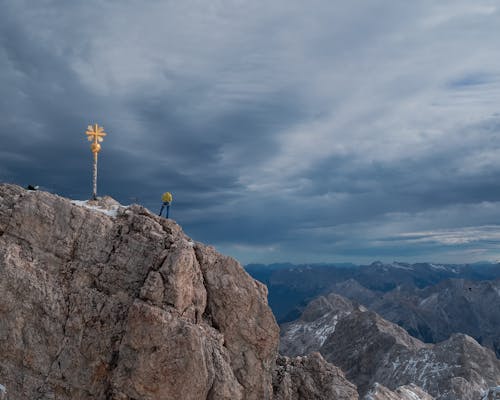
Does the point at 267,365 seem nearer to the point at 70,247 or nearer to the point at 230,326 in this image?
the point at 230,326

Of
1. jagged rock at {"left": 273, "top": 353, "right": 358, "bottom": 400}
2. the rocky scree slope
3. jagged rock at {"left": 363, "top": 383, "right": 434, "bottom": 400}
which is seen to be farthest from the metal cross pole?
jagged rock at {"left": 363, "top": 383, "right": 434, "bottom": 400}

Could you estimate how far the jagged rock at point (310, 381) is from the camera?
156 feet

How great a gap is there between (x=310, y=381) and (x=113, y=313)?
2320cm

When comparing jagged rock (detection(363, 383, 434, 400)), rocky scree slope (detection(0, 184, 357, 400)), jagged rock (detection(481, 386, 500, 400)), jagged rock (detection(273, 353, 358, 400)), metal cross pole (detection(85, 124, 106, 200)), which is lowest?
jagged rock (detection(481, 386, 500, 400))

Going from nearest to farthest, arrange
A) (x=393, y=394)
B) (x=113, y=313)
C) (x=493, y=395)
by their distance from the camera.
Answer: (x=113, y=313)
(x=393, y=394)
(x=493, y=395)

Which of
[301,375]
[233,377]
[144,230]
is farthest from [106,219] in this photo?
[301,375]

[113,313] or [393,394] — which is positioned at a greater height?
[113,313]

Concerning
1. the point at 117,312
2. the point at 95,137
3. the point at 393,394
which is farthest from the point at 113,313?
the point at 393,394

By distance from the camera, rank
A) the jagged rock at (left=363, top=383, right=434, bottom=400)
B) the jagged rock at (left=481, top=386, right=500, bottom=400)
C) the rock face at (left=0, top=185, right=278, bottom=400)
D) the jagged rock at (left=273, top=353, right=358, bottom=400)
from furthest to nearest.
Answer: the jagged rock at (left=481, top=386, right=500, bottom=400) < the jagged rock at (left=363, top=383, right=434, bottom=400) < the jagged rock at (left=273, top=353, right=358, bottom=400) < the rock face at (left=0, top=185, right=278, bottom=400)

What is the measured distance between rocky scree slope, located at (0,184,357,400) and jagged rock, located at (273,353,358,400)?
3756 millimetres

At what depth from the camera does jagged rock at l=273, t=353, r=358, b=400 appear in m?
47.6

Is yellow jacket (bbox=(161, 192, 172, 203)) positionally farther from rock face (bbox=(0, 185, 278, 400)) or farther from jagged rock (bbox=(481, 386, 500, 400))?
jagged rock (bbox=(481, 386, 500, 400))

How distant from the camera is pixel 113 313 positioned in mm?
37812

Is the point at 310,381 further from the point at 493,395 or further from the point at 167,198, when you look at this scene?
the point at 493,395
